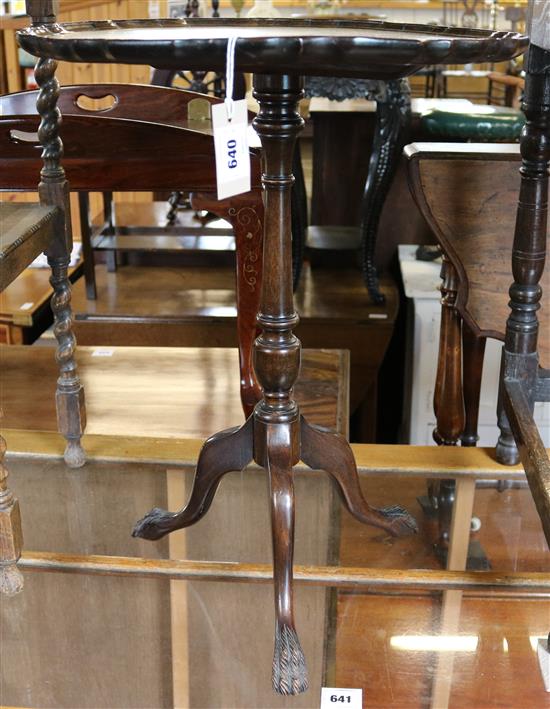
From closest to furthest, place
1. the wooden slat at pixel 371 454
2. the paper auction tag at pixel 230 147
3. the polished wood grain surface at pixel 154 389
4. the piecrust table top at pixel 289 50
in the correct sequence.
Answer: the piecrust table top at pixel 289 50
the paper auction tag at pixel 230 147
the wooden slat at pixel 371 454
the polished wood grain surface at pixel 154 389

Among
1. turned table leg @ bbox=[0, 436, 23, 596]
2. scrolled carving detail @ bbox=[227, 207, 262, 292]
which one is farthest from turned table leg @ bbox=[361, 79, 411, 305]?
turned table leg @ bbox=[0, 436, 23, 596]

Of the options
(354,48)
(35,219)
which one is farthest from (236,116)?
(35,219)

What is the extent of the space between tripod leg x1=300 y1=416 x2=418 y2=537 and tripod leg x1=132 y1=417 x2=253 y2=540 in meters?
0.07

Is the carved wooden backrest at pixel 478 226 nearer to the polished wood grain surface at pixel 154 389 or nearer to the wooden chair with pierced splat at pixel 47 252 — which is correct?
the polished wood grain surface at pixel 154 389

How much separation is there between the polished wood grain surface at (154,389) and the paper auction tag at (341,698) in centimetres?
65

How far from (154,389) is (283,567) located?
0.95 metres

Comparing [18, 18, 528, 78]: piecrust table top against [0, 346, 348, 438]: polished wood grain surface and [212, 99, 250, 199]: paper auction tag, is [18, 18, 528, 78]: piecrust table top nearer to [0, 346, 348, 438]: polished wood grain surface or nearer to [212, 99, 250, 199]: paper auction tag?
[212, 99, 250, 199]: paper auction tag

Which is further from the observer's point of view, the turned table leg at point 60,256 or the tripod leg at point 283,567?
the turned table leg at point 60,256

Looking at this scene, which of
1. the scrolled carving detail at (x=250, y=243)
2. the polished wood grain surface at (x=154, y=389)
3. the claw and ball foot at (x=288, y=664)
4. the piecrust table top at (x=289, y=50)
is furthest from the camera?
the polished wood grain surface at (x=154, y=389)

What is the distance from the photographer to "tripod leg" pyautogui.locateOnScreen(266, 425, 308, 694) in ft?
3.31

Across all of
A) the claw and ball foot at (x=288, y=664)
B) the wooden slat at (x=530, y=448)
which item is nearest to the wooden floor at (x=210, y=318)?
the wooden slat at (x=530, y=448)

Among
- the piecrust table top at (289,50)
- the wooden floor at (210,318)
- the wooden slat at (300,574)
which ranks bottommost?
the wooden floor at (210,318)

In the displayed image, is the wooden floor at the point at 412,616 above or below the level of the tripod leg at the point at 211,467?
below

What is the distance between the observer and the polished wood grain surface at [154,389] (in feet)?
5.70
